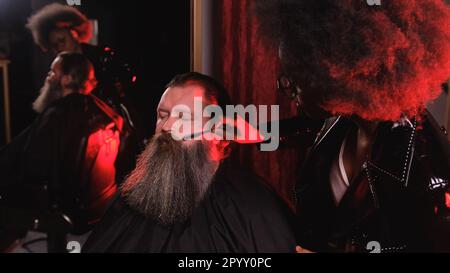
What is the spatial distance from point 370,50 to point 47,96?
3.43 ft

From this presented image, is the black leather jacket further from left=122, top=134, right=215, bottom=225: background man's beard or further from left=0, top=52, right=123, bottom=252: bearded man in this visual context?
left=0, top=52, right=123, bottom=252: bearded man

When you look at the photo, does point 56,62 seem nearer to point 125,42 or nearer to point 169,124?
point 125,42

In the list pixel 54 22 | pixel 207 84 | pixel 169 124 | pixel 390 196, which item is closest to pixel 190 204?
pixel 169 124

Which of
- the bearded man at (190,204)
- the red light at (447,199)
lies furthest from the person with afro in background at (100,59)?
the red light at (447,199)

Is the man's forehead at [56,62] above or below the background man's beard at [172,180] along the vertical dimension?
above

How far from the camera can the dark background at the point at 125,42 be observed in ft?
4.53

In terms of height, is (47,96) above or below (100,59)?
below

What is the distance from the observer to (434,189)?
1047 mm

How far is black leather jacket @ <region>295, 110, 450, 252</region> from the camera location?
3.43 ft

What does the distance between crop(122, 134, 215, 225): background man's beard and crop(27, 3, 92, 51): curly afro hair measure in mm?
493

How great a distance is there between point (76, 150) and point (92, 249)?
387mm

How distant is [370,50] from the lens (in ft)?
3.17

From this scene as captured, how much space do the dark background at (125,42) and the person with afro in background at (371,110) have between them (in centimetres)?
41

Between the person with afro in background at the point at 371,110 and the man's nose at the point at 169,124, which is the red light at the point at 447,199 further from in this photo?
the man's nose at the point at 169,124
